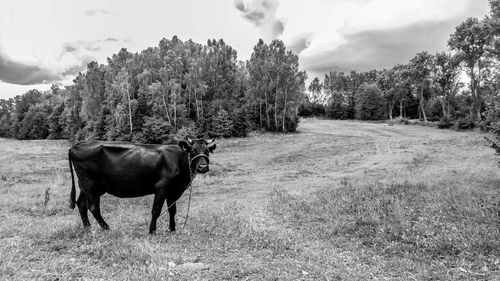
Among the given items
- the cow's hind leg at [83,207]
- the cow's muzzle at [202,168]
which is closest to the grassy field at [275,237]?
the cow's hind leg at [83,207]

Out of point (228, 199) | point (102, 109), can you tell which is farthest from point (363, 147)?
point (102, 109)

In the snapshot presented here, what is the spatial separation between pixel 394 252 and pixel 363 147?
29.5 m

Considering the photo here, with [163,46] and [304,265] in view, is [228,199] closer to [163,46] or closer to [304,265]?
[304,265]

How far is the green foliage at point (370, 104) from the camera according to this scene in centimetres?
8538

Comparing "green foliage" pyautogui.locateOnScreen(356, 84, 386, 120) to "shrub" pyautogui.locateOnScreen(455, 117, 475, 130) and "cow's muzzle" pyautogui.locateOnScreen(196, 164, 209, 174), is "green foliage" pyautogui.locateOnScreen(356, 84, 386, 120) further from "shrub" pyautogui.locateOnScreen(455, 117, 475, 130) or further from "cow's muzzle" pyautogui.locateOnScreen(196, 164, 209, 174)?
"cow's muzzle" pyautogui.locateOnScreen(196, 164, 209, 174)

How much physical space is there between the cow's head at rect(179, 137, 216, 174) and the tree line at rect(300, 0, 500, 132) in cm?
1306

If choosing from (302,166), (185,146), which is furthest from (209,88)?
(185,146)

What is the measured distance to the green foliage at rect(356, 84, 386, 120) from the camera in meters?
85.4

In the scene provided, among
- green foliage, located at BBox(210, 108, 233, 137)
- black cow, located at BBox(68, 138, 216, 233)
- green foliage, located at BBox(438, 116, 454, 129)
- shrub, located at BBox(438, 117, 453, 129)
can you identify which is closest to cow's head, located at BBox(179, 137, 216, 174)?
black cow, located at BBox(68, 138, 216, 233)

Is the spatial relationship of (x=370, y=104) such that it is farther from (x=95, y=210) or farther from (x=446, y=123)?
(x=95, y=210)

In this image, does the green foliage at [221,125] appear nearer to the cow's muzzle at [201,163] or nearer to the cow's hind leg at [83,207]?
the cow's hind leg at [83,207]

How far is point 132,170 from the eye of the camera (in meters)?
7.92

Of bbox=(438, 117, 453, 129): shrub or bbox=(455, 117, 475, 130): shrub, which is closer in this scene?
bbox=(455, 117, 475, 130): shrub

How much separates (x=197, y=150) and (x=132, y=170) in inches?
68.6
